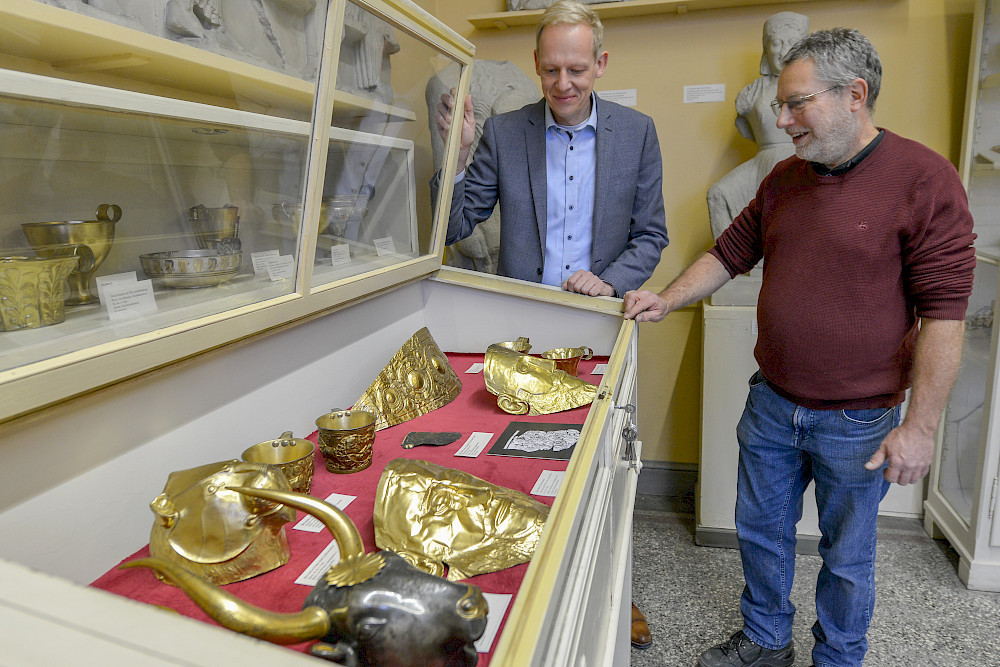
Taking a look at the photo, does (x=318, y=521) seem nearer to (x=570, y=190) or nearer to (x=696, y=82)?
(x=570, y=190)

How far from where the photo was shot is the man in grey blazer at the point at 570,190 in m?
2.29

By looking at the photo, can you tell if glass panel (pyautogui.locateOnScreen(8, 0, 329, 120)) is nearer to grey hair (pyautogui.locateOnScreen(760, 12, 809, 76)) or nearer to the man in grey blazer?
the man in grey blazer

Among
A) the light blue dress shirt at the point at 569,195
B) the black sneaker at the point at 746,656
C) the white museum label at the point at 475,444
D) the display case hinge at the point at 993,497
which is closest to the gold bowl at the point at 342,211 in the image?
the white museum label at the point at 475,444

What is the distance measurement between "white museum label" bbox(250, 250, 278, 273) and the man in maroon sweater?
107cm

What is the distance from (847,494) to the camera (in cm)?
193

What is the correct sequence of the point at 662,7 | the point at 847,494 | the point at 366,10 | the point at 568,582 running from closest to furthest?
the point at 568,582, the point at 366,10, the point at 847,494, the point at 662,7

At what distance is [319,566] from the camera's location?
0.96 meters

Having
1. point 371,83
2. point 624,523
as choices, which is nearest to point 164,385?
point 371,83

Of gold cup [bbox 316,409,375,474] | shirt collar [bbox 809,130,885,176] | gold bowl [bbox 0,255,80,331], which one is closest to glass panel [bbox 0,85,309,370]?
gold bowl [bbox 0,255,80,331]

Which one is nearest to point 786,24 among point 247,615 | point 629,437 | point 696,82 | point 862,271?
point 696,82

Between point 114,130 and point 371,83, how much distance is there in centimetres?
64

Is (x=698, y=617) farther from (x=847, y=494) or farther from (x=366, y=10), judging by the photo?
(x=366, y=10)

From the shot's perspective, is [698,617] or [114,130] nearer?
[114,130]

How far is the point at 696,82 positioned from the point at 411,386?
2.65 meters
